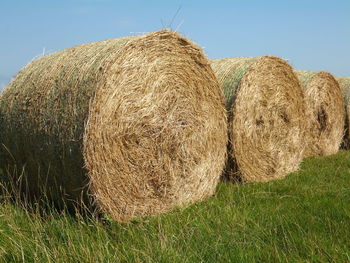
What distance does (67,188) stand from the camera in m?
5.16

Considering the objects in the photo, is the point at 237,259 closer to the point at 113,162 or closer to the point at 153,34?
the point at 113,162

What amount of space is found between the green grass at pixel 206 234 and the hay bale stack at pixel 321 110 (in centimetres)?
467

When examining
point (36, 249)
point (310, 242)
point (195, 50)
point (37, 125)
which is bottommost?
point (310, 242)

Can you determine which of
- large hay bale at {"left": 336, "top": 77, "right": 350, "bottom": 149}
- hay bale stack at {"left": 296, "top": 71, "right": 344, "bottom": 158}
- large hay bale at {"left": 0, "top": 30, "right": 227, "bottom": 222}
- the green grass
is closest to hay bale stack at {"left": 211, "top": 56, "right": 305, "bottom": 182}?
large hay bale at {"left": 0, "top": 30, "right": 227, "bottom": 222}

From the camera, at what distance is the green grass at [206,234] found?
3957 mm

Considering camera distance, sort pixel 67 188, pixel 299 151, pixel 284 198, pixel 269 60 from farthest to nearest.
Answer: pixel 299 151, pixel 269 60, pixel 284 198, pixel 67 188

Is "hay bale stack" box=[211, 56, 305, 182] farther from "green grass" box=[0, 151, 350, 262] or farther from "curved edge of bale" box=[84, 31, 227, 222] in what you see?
"green grass" box=[0, 151, 350, 262]

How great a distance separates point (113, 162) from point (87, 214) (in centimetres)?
63

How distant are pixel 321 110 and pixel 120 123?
268 inches

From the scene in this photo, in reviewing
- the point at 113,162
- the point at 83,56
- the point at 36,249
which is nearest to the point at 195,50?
the point at 83,56

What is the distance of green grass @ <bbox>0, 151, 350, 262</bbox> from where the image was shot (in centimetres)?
396

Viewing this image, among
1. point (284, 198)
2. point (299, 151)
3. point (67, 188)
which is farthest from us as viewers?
point (299, 151)

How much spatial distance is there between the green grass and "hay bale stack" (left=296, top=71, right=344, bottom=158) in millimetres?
4675

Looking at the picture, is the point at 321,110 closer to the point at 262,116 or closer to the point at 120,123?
the point at 262,116
